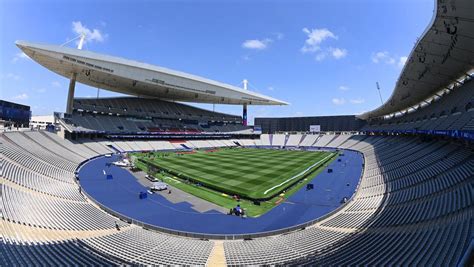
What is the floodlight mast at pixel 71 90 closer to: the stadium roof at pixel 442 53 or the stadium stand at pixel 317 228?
the stadium stand at pixel 317 228

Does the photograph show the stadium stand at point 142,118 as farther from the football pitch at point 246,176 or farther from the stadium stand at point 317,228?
the stadium stand at point 317,228

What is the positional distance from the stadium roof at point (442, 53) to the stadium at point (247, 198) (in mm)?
121

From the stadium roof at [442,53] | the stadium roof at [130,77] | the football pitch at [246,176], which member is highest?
the stadium roof at [130,77]

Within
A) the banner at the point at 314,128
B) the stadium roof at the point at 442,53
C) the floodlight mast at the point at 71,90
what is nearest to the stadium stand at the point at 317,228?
the stadium roof at the point at 442,53

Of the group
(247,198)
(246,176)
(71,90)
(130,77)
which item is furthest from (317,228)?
(71,90)

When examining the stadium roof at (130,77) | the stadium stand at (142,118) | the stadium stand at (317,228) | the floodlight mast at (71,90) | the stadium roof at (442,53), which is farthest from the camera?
the stadium stand at (142,118)

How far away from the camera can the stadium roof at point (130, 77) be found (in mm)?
45969

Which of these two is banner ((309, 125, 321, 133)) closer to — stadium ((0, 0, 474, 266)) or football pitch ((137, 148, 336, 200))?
stadium ((0, 0, 474, 266))

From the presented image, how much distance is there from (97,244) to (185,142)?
208 feet

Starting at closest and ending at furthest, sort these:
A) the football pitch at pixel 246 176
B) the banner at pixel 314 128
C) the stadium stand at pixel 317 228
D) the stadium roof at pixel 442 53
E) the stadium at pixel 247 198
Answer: the stadium stand at pixel 317 228
the stadium at pixel 247 198
the stadium roof at pixel 442 53
the football pitch at pixel 246 176
the banner at pixel 314 128

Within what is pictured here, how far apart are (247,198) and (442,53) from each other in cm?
2351

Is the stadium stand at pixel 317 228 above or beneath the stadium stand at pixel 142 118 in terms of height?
beneath

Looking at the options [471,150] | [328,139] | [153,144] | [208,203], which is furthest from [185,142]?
[471,150]

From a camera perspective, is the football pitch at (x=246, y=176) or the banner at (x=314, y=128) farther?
the banner at (x=314, y=128)
